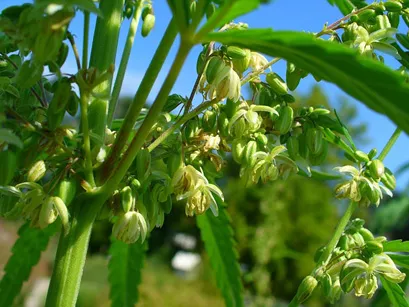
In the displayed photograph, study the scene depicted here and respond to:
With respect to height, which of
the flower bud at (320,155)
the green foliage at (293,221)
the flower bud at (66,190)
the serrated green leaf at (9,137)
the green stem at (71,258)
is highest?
the green foliage at (293,221)

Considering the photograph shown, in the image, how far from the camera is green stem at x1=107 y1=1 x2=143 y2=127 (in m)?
1.09

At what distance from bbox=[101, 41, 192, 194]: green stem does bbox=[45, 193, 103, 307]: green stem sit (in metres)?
0.06

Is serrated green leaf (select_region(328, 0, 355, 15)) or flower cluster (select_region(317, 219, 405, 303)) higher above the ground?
serrated green leaf (select_region(328, 0, 355, 15))

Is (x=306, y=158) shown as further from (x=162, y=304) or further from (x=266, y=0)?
(x=162, y=304)

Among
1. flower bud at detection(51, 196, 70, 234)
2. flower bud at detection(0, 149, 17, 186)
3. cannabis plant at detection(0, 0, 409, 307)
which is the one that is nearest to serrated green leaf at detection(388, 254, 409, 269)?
cannabis plant at detection(0, 0, 409, 307)

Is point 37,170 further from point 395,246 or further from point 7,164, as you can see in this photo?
point 395,246

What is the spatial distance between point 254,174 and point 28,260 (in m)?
0.60

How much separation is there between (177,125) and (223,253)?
20.3 inches

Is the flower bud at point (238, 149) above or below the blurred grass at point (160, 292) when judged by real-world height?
below

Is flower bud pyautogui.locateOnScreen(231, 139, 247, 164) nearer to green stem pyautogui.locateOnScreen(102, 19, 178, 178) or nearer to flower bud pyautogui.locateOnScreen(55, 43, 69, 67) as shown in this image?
green stem pyautogui.locateOnScreen(102, 19, 178, 178)

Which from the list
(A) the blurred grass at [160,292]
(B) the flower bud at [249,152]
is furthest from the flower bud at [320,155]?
(A) the blurred grass at [160,292]

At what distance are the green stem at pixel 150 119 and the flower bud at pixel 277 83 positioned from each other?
0.95 feet

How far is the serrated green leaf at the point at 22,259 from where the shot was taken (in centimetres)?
134

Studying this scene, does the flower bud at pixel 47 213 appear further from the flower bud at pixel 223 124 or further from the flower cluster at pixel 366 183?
the flower cluster at pixel 366 183
